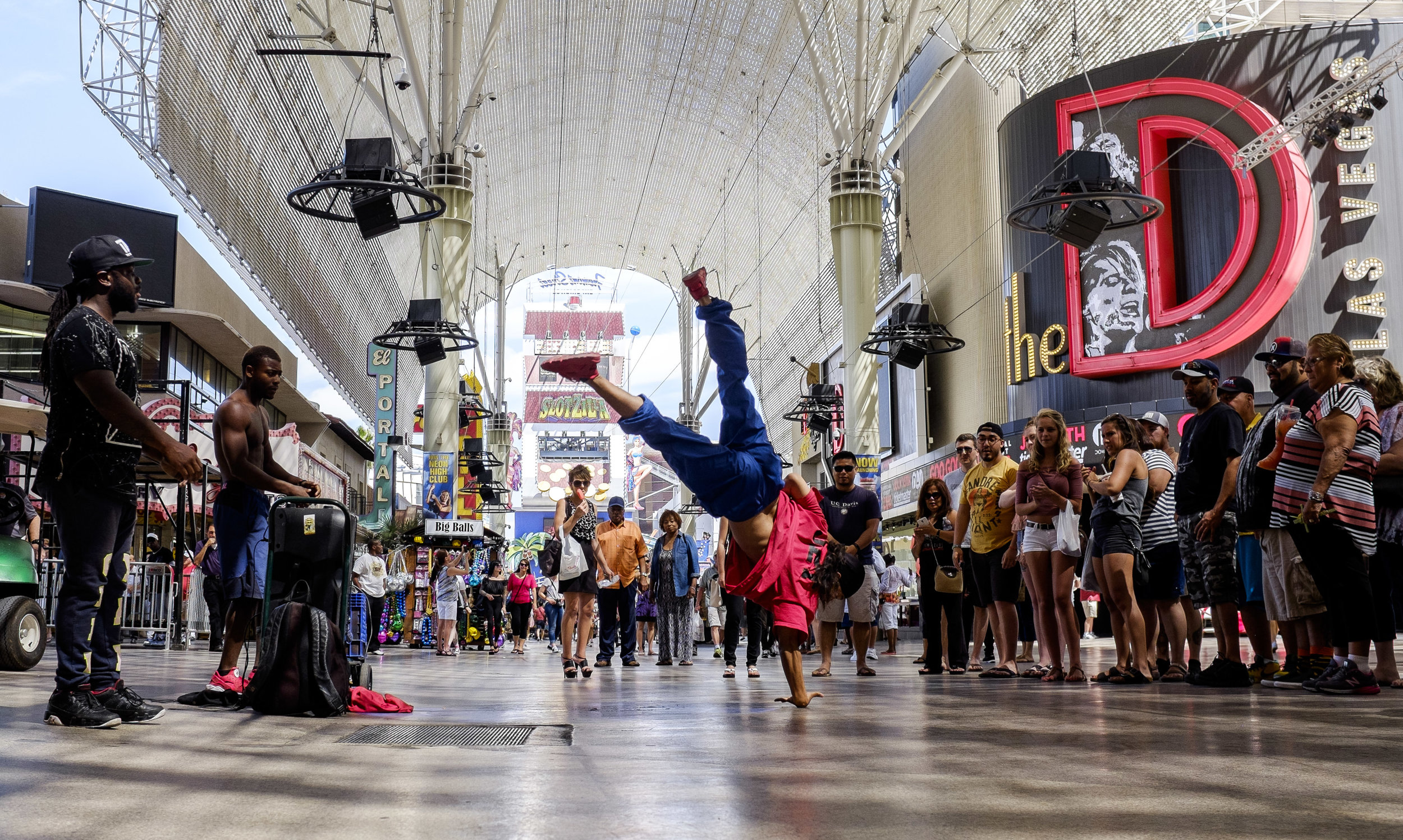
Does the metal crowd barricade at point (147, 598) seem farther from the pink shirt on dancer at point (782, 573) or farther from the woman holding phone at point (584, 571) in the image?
the pink shirt on dancer at point (782, 573)

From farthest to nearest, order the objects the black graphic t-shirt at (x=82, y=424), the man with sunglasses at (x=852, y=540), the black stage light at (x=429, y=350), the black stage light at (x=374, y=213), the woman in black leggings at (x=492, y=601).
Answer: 1. the black stage light at (x=429, y=350)
2. the woman in black leggings at (x=492, y=601)
3. the black stage light at (x=374, y=213)
4. the man with sunglasses at (x=852, y=540)
5. the black graphic t-shirt at (x=82, y=424)

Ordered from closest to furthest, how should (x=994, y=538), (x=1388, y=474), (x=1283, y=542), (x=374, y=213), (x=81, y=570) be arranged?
1. (x=81, y=570)
2. (x=1388, y=474)
3. (x=1283, y=542)
4. (x=994, y=538)
5. (x=374, y=213)

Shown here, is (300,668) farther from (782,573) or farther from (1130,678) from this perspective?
(1130,678)

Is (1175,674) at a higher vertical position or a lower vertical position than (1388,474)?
lower

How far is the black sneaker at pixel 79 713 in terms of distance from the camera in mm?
4035

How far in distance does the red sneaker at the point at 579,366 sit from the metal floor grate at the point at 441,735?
1626 mm

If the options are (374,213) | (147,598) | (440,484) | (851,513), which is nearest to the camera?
(851,513)

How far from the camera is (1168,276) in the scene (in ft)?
79.9

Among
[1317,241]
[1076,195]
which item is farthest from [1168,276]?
[1076,195]

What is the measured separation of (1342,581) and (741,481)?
111 inches

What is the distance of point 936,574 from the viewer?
31.7 feet

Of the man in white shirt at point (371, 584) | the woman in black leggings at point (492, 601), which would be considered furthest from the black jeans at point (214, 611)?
the woman in black leggings at point (492, 601)

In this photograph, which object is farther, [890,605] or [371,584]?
[890,605]

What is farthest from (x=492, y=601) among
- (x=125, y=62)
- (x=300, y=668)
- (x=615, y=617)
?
(x=300, y=668)
